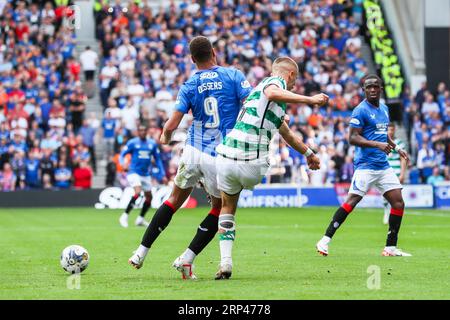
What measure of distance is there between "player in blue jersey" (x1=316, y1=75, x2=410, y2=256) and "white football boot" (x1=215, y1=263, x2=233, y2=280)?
3895 mm

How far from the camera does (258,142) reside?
1146cm

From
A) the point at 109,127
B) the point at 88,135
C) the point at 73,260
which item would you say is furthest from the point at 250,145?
the point at 88,135

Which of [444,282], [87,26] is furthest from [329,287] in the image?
[87,26]

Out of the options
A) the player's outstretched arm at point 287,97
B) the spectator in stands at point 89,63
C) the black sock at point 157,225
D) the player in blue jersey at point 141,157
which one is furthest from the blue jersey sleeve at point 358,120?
the spectator in stands at point 89,63

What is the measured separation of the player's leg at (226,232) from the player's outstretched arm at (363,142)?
4.02 metres

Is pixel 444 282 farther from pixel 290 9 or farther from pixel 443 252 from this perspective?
pixel 290 9

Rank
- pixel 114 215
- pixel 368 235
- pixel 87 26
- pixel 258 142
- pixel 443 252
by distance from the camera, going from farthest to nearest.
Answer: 1. pixel 87 26
2. pixel 114 215
3. pixel 368 235
4. pixel 443 252
5. pixel 258 142

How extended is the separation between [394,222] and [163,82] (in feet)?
68.1

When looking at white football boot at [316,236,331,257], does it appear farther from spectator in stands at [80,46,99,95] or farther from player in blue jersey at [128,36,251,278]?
spectator in stands at [80,46,99,95]

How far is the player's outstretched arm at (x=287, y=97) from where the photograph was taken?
10742 mm

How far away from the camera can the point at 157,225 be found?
39.5 ft

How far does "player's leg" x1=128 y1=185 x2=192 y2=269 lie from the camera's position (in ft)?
39.3

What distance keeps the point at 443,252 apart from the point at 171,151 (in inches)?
749

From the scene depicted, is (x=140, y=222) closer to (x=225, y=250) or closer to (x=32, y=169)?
(x=32, y=169)
